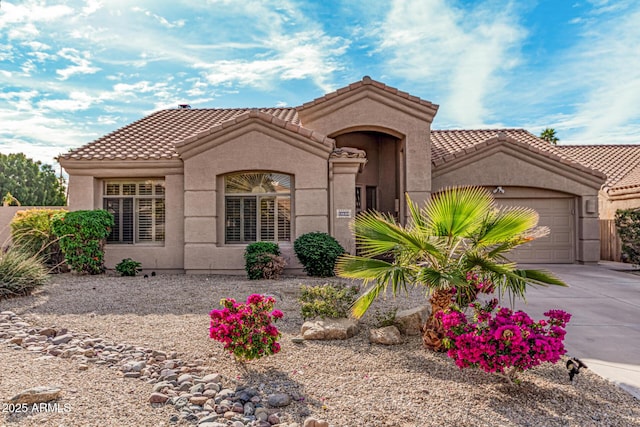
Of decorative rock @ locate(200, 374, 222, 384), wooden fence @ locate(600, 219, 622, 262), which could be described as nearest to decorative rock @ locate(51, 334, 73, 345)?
decorative rock @ locate(200, 374, 222, 384)

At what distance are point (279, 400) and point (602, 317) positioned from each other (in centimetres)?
651

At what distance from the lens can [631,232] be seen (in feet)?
44.2

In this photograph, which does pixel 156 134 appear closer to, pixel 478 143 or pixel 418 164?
pixel 418 164

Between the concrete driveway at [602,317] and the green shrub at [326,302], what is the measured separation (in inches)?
108

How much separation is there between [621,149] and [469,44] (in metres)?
15.5

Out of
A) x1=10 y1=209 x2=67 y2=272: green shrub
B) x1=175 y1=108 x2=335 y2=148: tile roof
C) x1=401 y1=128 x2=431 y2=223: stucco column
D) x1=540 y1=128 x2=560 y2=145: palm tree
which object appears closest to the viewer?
x1=175 y1=108 x2=335 y2=148: tile roof

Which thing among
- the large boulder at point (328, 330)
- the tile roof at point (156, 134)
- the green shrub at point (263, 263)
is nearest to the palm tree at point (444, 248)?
the large boulder at point (328, 330)

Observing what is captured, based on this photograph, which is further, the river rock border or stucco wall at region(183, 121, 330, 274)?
stucco wall at region(183, 121, 330, 274)

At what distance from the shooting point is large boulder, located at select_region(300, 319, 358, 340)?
5840 millimetres

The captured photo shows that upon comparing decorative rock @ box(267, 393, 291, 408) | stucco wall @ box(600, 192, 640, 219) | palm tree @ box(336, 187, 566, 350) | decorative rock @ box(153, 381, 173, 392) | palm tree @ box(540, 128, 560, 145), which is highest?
palm tree @ box(540, 128, 560, 145)

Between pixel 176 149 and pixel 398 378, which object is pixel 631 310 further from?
pixel 176 149

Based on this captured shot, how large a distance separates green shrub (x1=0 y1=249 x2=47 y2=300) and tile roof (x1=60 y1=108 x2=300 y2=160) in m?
4.33

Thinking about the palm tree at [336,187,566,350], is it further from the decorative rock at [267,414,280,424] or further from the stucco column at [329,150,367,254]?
the stucco column at [329,150,367,254]

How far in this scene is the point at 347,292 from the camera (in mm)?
6762
